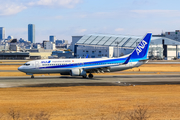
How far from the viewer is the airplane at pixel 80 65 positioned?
53375 mm

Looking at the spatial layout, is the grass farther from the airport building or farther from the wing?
the airport building

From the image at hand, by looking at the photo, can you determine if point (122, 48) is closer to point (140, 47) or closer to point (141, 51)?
point (140, 47)

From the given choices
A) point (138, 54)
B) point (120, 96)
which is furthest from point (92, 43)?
point (120, 96)

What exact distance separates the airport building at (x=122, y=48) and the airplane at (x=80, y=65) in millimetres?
109057

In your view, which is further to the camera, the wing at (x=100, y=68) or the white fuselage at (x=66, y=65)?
the wing at (x=100, y=68)

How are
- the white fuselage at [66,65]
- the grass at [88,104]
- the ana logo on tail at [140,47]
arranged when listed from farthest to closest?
the ana logo on tail at [140,47] < the white fuselage at [66,65] < the grass at [88,104]

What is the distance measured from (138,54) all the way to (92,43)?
137m

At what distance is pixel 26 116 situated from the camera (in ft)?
69.8

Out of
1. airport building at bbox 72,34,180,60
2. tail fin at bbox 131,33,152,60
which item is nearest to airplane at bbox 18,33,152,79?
tail fin at bbox 131,33,152,60

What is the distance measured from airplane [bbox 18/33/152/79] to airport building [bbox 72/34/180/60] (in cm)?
10906

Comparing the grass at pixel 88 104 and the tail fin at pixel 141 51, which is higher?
the tail fin at pixel 141 51

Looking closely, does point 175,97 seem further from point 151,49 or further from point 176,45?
point 176,45

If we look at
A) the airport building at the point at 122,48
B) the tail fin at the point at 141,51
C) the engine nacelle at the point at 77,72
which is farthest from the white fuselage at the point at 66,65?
the airport building at the point at 122,48

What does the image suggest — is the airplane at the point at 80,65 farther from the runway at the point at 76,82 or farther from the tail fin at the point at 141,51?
the runway at the point at 76,82
